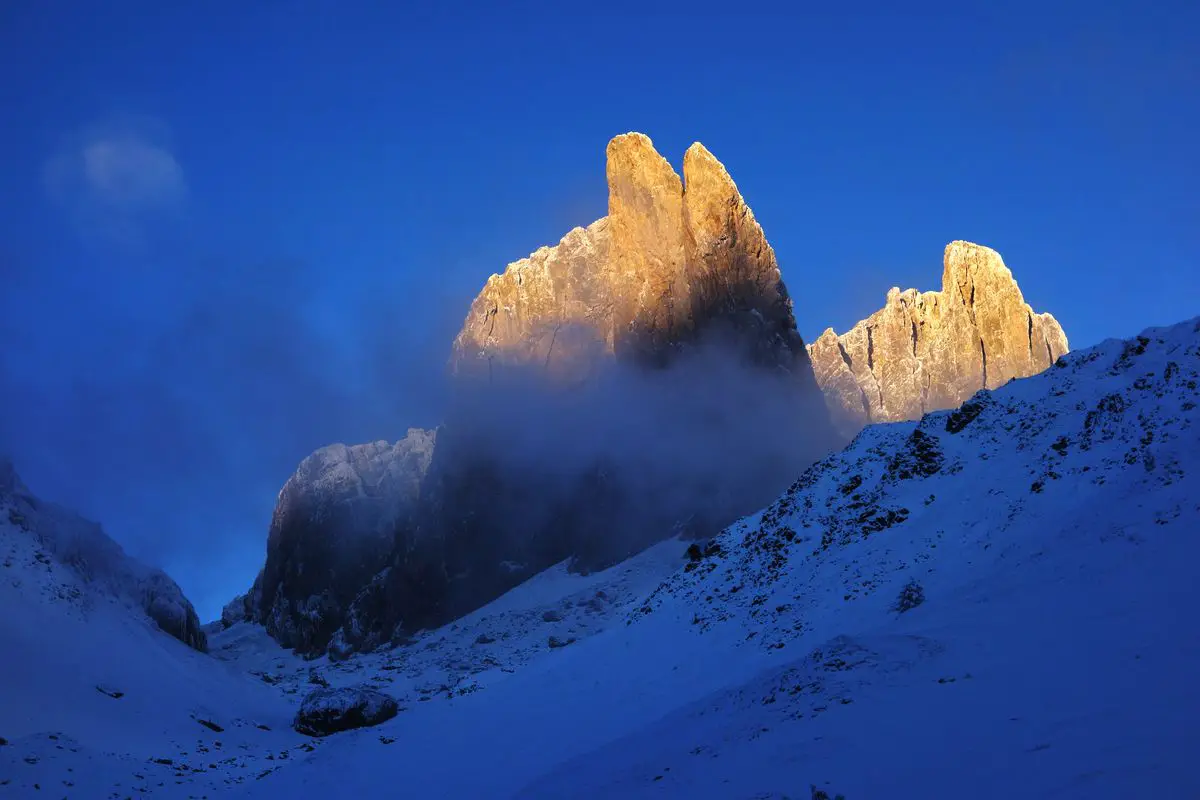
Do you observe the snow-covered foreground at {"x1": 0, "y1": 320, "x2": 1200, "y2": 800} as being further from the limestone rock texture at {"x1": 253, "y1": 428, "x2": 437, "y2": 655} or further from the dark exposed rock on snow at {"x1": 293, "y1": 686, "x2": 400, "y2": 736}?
the limestone rock texture at {"x1": 253, "y1": 428, "x2": 437, "y2": 655}

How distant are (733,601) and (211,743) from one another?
70.3ft

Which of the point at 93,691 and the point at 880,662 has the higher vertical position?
the point at 93,691

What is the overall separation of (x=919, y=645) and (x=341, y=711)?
110 feet

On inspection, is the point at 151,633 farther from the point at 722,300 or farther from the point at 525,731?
the point at 722,300

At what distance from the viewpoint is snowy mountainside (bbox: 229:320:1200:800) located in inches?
513

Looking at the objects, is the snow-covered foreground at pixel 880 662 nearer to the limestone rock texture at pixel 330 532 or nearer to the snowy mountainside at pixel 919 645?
the snowy mountainside at pixel 919 645

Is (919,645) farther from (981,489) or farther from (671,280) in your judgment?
(671,280)

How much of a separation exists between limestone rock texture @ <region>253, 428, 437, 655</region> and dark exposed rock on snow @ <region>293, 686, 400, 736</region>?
312 feet

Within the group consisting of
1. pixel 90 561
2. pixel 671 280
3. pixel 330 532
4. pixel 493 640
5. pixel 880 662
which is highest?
pixel 671 280

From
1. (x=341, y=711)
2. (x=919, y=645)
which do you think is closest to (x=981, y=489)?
(x=919, y=645)

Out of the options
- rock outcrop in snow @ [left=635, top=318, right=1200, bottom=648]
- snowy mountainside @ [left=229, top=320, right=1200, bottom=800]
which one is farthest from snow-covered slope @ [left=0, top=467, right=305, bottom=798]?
rock outcrop in snow @ [left=635, top=318, right=1200, bottom=648]

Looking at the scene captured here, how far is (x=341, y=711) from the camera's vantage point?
43.4m

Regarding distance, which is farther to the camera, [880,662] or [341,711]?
[341,711]

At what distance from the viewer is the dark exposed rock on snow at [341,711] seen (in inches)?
1666
